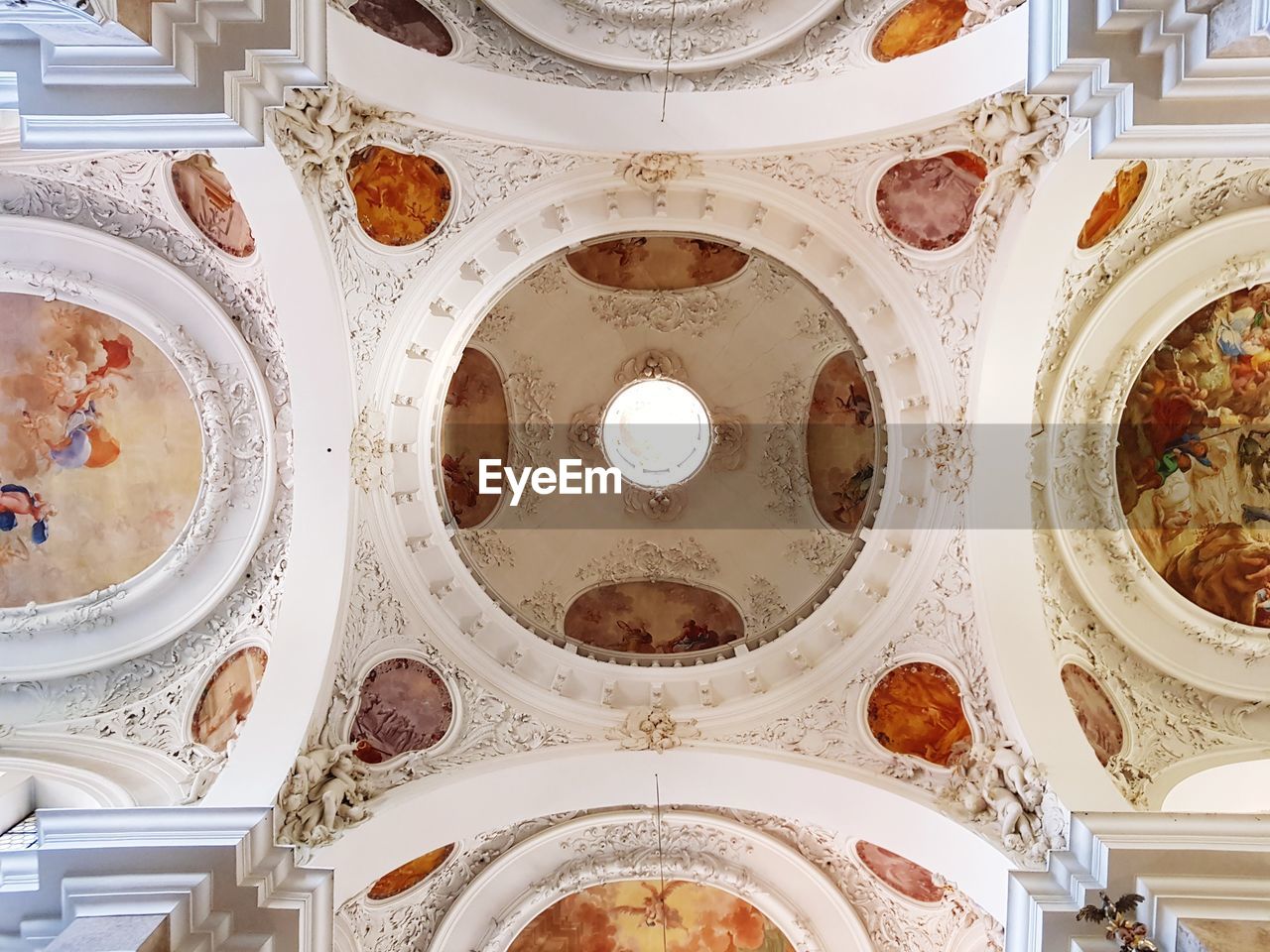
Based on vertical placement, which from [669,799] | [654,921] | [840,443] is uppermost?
[840,443]

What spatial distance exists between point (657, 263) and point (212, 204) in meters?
6.46

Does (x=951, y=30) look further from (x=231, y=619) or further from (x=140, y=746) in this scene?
(x=140, y=746)

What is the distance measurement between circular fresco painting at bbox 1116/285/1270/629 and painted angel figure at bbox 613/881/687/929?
664 centimetres

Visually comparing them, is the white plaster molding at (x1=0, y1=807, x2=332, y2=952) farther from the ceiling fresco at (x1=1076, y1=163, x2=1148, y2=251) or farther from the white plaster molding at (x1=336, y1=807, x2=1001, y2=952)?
the ceiling fresco at (x1=1076, y1=163, x2=1148, y2=251)

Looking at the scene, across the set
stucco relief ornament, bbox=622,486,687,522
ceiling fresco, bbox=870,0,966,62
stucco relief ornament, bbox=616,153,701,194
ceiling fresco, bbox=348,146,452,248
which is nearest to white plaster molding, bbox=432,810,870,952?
stucco relief ornament, bbox=622,486,687,522

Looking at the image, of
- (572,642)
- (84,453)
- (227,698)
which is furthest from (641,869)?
(84,453)

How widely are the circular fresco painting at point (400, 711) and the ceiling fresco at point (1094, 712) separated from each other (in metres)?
6.36

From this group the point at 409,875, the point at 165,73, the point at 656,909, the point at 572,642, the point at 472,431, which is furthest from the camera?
the point at 472,431

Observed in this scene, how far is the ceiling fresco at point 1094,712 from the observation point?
317 inches

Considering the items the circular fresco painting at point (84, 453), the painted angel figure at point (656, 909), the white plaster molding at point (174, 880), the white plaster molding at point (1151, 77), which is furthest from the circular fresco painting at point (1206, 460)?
the circular fresco painting at point (84, 453)

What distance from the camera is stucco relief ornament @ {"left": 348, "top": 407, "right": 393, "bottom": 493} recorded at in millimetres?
8773

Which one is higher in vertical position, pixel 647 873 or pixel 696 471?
pixel 696 471

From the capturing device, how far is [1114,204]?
792 centimetres

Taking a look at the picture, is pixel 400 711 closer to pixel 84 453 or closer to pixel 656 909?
pixel 656 909
